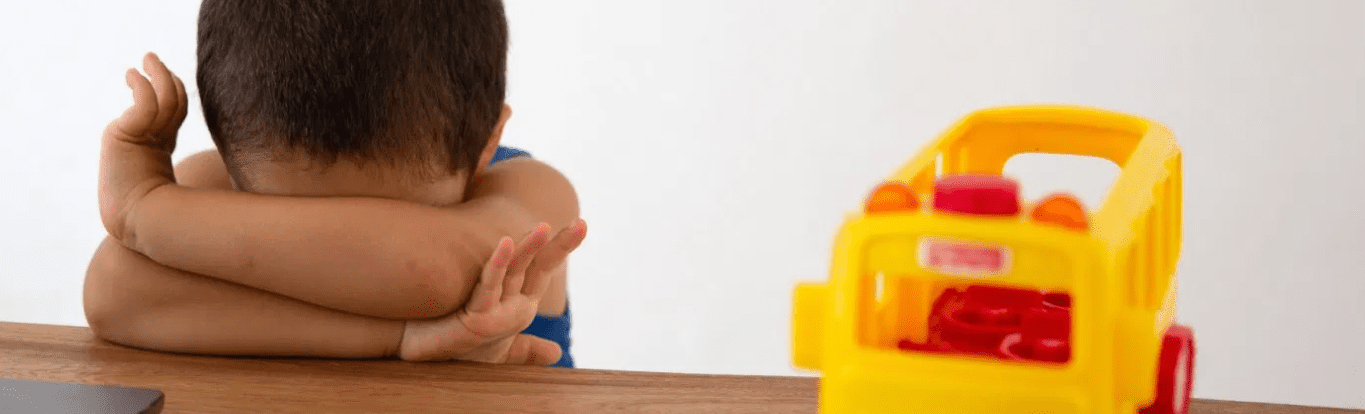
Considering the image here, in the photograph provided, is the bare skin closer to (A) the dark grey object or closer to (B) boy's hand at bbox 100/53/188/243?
(B) boy's hand at bbox 100/53/188/243

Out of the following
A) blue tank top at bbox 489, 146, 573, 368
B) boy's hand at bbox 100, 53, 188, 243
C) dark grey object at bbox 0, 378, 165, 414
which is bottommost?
blue tank top at bbox 489, 146, 573, 368

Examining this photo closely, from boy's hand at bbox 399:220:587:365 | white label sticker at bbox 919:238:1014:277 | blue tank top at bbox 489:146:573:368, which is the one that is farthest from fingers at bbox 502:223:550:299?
white label sticker at bbox 919:238:1014:277

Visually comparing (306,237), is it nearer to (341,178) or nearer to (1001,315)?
(341,178)

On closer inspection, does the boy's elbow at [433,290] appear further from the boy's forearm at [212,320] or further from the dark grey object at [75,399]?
the dark grey object at [75,399]

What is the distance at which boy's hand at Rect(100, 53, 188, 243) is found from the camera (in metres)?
0.69

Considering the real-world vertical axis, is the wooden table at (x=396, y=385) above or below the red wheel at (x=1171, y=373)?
below

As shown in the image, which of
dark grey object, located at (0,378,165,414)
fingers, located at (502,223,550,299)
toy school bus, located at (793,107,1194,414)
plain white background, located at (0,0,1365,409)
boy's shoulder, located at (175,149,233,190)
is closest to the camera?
toy school bus, located at (793,107,1194,414)

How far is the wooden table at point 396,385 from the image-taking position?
56 cm

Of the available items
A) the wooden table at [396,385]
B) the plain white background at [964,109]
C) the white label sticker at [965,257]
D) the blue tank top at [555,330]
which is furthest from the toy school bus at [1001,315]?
the plain white background at [964,109]

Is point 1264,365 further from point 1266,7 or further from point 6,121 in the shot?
point 6,121

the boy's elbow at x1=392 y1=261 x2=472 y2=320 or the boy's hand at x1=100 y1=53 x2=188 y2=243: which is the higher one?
the boy's hand at x1=100 y1=53 x2=188 y2=243

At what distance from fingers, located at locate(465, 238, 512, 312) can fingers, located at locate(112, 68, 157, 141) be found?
0.61ft

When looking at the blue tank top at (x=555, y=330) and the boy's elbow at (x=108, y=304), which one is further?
the blue tank top at (x=555, y=330)

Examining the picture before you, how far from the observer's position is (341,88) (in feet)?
2.23
